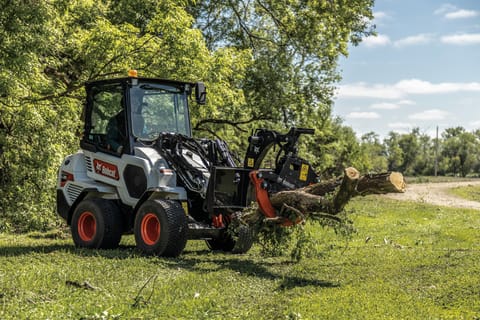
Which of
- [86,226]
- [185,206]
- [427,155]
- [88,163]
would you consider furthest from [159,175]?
[427,155]

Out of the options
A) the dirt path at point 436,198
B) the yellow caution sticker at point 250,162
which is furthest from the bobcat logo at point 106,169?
the dirt path at point 436,198

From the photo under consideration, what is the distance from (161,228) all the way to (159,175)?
1.06 m

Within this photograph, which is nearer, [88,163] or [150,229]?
[150,229]

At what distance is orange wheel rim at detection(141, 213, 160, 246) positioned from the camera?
10.6 m

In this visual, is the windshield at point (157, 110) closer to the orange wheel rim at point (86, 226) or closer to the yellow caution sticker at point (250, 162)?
the orange wheel rim at point (86, 226)

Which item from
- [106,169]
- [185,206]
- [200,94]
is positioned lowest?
[185,206]

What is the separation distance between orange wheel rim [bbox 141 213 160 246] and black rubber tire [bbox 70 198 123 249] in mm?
919

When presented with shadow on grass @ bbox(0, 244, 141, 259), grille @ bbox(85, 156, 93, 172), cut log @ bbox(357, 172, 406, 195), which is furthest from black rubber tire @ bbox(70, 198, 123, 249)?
cut log @ bbox(357, 172, 406, 195)

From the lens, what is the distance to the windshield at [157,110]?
11516 millimetres

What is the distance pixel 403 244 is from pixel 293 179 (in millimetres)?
4744

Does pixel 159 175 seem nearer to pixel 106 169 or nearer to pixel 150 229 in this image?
pixel 150 229

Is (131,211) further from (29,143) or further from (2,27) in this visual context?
(29,143)

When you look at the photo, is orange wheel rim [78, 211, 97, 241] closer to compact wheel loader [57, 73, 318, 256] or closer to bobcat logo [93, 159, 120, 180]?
compact wheel loader [57, 73, 318, 256]

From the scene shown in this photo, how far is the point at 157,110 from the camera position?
1188 cm
